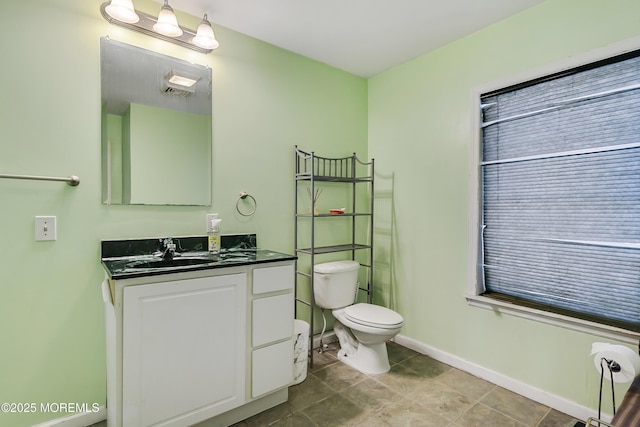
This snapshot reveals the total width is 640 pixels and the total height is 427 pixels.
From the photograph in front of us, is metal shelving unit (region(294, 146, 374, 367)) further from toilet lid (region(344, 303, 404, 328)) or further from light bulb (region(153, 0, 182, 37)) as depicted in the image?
light bulb (region(153, 0, 182, 37))

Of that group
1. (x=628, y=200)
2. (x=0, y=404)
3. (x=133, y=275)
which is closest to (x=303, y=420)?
(x=133, y=275)

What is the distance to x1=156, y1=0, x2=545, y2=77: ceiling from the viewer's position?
1.90m

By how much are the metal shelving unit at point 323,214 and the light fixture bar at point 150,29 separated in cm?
97

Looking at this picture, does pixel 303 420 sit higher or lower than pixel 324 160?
lower

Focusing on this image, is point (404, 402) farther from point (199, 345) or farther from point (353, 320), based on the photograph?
point (199, 345)

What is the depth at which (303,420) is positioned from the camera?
175 cm

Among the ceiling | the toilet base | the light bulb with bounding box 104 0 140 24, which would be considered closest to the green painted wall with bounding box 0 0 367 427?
the light bulb with bounding box 104 0 140 24

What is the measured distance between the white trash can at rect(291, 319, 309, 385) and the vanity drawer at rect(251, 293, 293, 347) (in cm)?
21

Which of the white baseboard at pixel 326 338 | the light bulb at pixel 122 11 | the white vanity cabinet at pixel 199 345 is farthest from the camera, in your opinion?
the white baseboard at pixel 326 338

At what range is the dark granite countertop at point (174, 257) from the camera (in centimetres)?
147

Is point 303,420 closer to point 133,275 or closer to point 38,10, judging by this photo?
point 133,275

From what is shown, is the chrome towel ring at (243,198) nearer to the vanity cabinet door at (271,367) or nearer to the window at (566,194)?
the vanity cabinet door at (271,367)

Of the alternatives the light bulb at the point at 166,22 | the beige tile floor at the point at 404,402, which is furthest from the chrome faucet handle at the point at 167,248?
the light bulb at the point at 166,22

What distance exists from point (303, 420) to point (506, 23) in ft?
8.72
